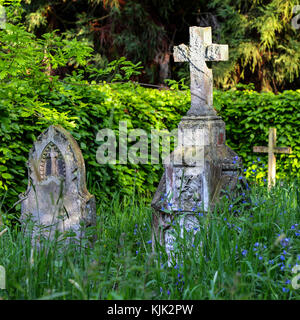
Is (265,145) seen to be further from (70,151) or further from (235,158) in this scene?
(70,151)

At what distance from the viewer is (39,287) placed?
88.0 inches

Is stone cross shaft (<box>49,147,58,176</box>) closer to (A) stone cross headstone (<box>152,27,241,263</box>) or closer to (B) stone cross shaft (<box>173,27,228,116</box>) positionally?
(A) stone cross headstone (<box>152,27,241,263</box>)

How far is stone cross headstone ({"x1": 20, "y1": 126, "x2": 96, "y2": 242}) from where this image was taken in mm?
3939

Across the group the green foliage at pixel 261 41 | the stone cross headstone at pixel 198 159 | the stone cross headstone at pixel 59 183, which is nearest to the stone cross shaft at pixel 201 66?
the stone cross headstone at pixel 198 159

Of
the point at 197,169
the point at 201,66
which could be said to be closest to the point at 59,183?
the point at 197,169

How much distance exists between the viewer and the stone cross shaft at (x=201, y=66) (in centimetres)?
416

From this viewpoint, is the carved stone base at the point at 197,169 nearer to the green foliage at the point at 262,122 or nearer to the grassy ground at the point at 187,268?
the grassy ground at the point at 187,268

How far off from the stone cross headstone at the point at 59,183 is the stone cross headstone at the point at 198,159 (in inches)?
25.7

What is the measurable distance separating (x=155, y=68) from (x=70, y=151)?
8928 millimetres

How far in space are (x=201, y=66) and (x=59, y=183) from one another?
1728 mm

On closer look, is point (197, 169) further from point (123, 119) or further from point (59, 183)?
point (123, 119)

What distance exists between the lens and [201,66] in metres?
4.22

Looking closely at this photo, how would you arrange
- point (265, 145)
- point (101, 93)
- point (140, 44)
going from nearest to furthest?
point (101, 93) < point (265, 145) < point (140, 44)
